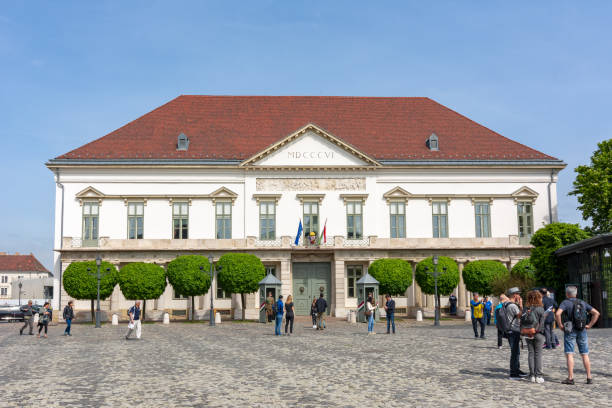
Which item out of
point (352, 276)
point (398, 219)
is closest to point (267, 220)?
point (352, 276)

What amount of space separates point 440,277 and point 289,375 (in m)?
27.5

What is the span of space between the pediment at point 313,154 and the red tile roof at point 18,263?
99.2 meters

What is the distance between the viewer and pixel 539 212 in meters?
47.1

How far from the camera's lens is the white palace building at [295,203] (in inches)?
1774

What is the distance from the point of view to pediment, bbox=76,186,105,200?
1779 inches

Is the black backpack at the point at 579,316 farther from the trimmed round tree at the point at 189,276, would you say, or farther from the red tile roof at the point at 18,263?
the red tile roof at the point at 18,263

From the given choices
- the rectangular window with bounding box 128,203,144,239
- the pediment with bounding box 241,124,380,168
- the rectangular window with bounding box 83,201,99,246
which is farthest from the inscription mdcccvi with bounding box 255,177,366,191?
the rectangular window with bounding box 83,201,99,246

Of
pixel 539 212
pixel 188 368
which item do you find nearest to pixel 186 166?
pixel 539 212

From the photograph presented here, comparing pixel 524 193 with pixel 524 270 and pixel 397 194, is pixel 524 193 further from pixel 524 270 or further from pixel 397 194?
pixel 524 270

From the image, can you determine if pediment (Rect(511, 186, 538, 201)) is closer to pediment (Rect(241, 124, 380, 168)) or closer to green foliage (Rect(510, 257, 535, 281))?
green foliage (Rect(510, 257, 535, 281))

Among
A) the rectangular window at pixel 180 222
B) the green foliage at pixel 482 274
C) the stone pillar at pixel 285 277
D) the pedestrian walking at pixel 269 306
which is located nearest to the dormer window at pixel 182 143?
the rectangular window at pixel 180 222

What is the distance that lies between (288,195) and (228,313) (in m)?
8.88

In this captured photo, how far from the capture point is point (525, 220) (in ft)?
154

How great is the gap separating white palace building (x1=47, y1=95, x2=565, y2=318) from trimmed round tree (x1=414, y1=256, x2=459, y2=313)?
3.63 m
